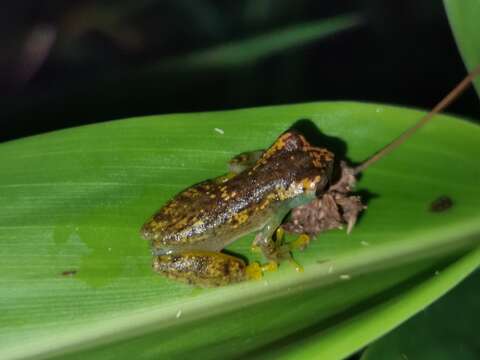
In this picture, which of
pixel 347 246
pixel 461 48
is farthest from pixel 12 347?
pixel 461 48

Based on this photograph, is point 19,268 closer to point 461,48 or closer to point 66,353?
point 66,353

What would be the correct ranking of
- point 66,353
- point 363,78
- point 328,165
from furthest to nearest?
1. point 363,78
2. point 328,165
3. point 66,353

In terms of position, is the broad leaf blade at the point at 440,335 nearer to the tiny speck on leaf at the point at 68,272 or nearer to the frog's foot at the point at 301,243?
the frog's foot at the point at 301,243

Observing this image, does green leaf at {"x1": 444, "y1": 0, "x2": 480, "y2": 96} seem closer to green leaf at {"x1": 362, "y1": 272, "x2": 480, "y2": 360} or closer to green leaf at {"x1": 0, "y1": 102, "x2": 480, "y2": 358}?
green leaf at {"x1": 0, "y1": 102, "x2": 480, "y2": 358}

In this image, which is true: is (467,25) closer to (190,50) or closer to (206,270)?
(206,270)

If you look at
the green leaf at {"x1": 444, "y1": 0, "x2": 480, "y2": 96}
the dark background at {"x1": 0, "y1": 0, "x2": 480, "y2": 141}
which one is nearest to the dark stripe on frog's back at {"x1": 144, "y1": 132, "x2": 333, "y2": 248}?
the green leaf at {"x1": 444, "y1": 0, "x2": 480, "y2": 96}

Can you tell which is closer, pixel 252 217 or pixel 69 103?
pixel 252 217
